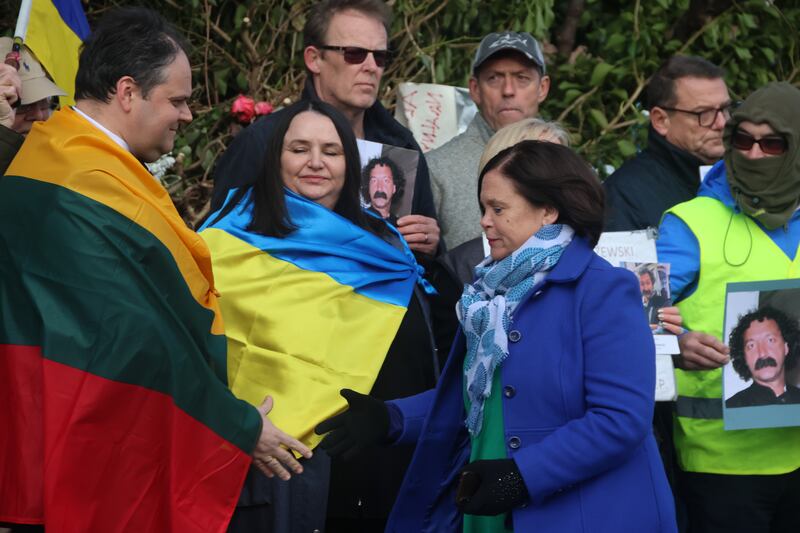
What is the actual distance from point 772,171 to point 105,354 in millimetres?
2498

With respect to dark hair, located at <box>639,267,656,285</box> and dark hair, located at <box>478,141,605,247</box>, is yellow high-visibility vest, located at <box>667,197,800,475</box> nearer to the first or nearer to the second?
dark hair, located at <box>639,267,656,285</box>

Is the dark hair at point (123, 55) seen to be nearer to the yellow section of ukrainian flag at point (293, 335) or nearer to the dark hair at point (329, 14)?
the yellow section of ukrainian flag at point (293, 335)

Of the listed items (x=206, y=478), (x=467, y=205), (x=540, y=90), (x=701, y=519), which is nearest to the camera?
(x=206, y=478)

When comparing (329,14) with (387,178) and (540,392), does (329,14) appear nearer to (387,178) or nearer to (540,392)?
(387,178)

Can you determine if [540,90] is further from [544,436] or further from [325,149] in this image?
[544,436]

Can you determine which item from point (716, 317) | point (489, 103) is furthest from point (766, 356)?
point (489, 103)

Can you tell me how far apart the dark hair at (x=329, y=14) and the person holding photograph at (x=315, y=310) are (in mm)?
815

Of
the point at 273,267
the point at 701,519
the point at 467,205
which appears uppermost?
the point at 467,205

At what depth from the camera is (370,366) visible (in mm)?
4203

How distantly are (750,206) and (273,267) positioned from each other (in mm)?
1738

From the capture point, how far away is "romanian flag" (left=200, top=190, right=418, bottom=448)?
4.07 metres

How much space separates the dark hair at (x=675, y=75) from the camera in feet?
18.1

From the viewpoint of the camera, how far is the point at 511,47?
5602 millimetres

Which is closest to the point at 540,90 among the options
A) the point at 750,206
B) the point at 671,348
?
the point at 750,206
